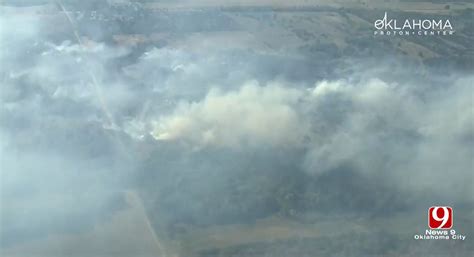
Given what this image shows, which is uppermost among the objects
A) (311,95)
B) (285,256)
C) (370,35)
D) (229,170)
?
(370,35)

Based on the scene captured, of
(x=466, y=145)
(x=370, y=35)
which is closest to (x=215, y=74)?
(x=370, y=35)

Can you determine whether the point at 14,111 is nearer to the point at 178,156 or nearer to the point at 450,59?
the point at 178,156

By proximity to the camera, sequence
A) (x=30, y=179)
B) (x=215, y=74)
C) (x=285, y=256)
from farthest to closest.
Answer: (x=215, y=74) → (x=30, y=179) → (x=285, y=256)

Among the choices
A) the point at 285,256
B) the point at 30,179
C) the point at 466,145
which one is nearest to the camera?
the point at 285,256

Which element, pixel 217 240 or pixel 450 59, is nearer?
pixel 217 240

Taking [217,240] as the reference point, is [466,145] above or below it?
above

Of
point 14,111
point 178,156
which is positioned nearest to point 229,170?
point 178,156
